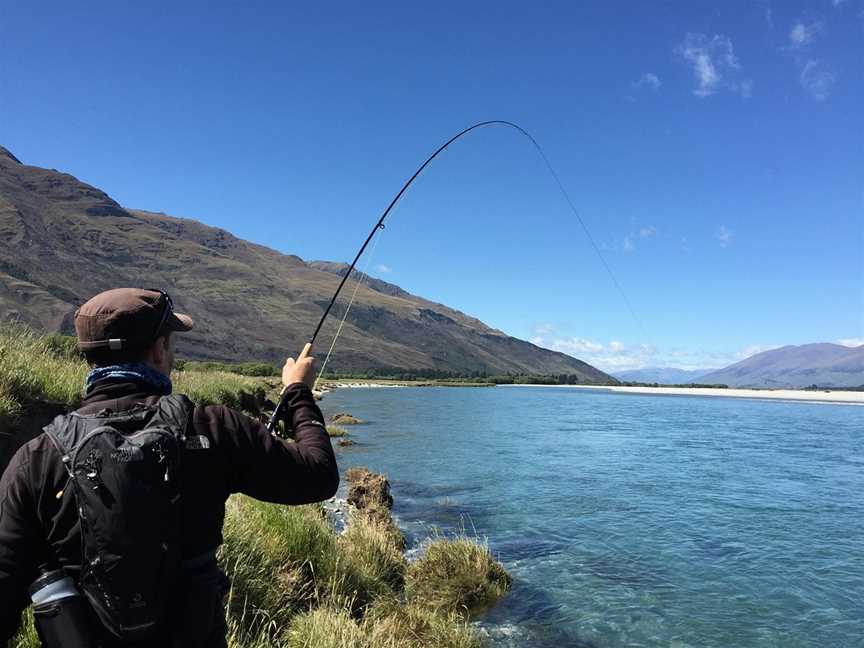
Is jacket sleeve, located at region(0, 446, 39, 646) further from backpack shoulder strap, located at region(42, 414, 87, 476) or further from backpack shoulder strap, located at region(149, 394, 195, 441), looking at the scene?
backpack shoulder strap, located at region(149, 394, 195, 441)

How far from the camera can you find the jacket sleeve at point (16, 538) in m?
2.21

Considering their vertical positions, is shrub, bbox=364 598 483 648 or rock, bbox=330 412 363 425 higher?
shrub, bbox=364 598 483 648

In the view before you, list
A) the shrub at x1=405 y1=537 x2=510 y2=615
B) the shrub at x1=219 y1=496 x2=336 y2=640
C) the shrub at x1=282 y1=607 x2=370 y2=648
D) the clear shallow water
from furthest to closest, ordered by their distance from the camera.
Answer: the clear shallow water, the shrub at x1=405 y1=537 x2=510 y2=615, the shrub at x1=219 y1=496 x2=336 y2=640, the shrub at x1=282 y1=607 x2=370 y2=648

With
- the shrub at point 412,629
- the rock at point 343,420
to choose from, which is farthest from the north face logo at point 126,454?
the rock at point 343,420

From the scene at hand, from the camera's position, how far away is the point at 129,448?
2.18 meters

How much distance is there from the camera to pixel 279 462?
2604mm

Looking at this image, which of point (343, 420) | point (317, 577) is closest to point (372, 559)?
point (317, 577)

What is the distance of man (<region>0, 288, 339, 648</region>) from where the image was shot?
2.23 meters

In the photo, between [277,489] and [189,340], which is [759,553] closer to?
[277,489]

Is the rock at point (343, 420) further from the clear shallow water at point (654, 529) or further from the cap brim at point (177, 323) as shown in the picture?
the cap brim at point (177, 323)

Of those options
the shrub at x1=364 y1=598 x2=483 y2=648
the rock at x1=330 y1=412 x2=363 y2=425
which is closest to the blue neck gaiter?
the shrub at x1=364 y1=598 x2=483 y2=648

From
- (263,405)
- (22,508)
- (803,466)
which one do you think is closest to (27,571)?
(22,508)

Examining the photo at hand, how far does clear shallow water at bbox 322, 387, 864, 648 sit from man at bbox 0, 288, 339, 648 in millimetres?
7506

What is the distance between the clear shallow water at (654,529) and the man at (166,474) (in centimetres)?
751
